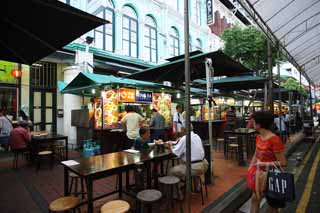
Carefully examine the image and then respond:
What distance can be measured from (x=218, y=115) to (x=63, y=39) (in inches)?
459

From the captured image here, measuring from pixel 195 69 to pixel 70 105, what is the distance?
6.66 meters

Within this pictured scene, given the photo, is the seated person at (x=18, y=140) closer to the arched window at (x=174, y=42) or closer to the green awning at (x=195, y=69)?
the green awning at (x=195, y=69)

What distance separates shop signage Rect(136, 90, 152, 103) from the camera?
9604 millimetres

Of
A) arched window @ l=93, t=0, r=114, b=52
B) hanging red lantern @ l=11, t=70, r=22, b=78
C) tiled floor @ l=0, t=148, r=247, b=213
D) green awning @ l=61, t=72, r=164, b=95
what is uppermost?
arched window @ l=93, t=0, r=114, b=52

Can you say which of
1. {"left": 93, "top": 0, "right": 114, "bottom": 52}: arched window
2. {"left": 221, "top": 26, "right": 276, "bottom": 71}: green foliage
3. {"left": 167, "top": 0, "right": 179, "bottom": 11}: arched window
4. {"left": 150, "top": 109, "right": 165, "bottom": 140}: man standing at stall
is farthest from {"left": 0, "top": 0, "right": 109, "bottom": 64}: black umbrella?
{"left": 167, "top": 0, "right": 179, "bottom": 11}: arched window

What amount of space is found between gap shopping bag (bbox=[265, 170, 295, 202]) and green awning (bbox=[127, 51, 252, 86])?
346 centimetres

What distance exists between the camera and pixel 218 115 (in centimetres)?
1398

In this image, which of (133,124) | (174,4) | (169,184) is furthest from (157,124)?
(174,4)

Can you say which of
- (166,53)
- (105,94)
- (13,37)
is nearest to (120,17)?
(166,53)

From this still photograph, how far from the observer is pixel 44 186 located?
5.05 m

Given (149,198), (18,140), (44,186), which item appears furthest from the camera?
(18,140)

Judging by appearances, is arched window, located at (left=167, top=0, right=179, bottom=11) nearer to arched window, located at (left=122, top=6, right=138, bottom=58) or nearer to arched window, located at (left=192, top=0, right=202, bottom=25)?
arched window, located at (left=192, top=0, right=202, bottom=25)

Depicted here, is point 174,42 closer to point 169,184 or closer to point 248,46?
point 248,46

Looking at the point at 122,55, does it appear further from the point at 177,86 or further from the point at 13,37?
the point at 13,37
